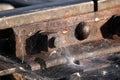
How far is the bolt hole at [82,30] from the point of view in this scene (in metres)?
4.61

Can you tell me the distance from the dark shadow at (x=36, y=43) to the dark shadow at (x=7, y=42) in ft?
0.46

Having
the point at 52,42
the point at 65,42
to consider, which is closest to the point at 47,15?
the point at 52,42

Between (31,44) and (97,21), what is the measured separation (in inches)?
32.1

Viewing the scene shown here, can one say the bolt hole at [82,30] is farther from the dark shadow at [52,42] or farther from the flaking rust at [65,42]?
the dark shadow at [52,42]

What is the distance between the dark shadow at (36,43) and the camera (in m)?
4.37

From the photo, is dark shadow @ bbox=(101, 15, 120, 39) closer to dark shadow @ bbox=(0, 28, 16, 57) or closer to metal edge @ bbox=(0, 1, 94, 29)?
metal edge @ bbox=(0, 1, 94, 29)

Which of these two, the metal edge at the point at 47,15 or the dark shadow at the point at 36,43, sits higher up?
the metal edge at the point at 47,15

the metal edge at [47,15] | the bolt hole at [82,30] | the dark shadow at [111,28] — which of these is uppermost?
the metal edge at [47,15]

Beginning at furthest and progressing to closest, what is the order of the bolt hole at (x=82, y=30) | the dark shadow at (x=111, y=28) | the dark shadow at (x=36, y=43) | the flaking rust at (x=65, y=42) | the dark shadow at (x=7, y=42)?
the dark shadow at (x=111, y=28)
the bolt hole at (x=82, y=30)
the dark shadow at (x=36, y=43)
the dark shadow at (x=7, y=42)
the flaking rust at (x=65, y=42)

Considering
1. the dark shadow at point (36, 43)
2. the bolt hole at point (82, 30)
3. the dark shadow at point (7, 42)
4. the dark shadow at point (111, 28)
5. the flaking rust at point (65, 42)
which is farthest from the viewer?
the dark shadow at point (111, 28)

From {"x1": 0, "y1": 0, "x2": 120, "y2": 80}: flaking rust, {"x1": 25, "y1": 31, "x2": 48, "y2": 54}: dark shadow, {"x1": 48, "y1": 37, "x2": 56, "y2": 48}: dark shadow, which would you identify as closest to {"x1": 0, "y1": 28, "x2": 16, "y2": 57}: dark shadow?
{"x1": 0, "y1": 0, "x2": 120, "y2": 80}: flaking rust

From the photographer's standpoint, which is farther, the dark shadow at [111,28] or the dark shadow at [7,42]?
the dark shadow at [111,28]

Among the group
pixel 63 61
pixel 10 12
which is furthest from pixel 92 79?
pixel 10 12

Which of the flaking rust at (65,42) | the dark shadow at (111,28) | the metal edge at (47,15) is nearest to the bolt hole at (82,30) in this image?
the flaking rust at (65,42)
